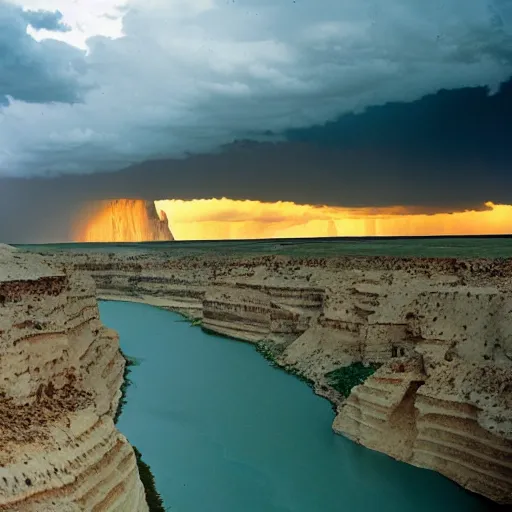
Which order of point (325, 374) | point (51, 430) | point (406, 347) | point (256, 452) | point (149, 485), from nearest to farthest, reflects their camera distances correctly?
point (51, 430), point (149, 485), point (256, 452), point (406, 347), point (325, 374)

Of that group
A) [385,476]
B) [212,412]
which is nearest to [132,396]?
[212,412]

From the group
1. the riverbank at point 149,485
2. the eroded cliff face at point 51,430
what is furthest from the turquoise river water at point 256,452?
the eroded cliff face at point 51,430

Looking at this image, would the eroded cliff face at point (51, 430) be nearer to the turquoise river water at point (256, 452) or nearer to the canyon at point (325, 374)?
the canyon at point (325, 374)

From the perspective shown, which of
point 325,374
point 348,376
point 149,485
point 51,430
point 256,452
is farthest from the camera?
point 325,374

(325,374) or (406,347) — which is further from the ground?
(406,347)

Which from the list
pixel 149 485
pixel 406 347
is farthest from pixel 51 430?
pixel 406 347

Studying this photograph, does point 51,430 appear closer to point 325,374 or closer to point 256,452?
point 256,452

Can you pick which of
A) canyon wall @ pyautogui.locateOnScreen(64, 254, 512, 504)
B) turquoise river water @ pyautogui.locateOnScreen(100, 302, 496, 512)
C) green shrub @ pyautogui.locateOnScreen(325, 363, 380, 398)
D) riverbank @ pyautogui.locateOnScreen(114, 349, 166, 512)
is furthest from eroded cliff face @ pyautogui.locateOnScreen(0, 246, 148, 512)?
green shrub @ pyautogui.locateOnScreen(325, 363, 380, 398)
